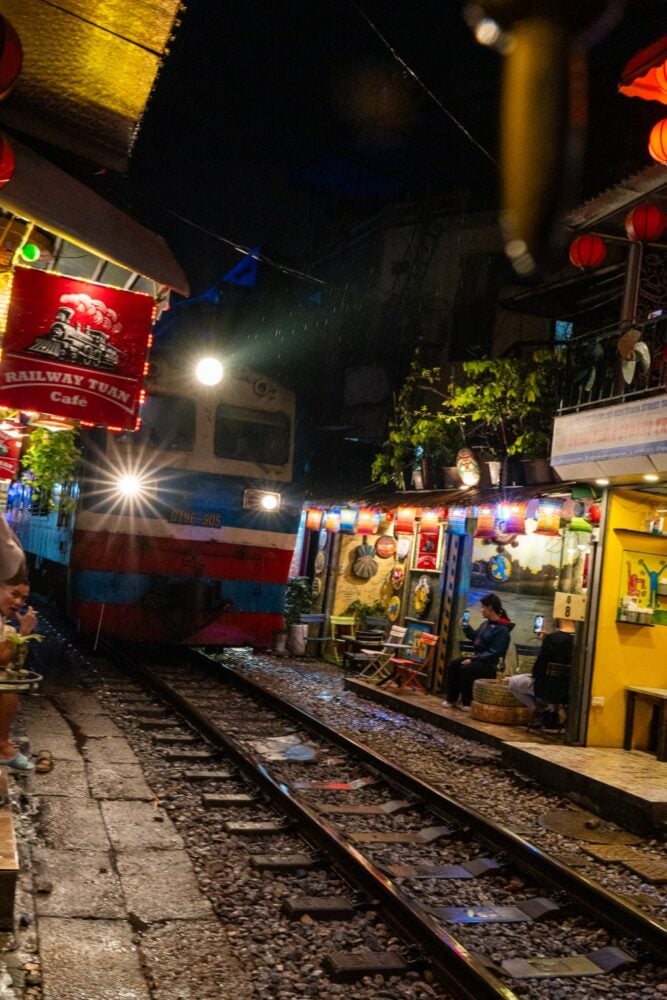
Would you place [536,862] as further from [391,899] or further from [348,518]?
[348,518]

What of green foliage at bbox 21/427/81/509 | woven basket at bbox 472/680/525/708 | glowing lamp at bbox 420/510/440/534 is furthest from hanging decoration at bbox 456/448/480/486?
green foliage at bbox 21/427/81/509

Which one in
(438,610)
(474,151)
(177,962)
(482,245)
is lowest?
(177,962)

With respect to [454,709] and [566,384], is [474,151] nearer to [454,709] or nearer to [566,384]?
[566,384]

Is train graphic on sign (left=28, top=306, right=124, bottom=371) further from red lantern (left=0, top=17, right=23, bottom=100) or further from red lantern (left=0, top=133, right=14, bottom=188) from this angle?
red lantern (left=0, top=17, right=23, bottom=100)

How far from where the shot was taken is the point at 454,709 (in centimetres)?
1227

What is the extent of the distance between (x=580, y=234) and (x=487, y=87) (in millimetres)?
9737

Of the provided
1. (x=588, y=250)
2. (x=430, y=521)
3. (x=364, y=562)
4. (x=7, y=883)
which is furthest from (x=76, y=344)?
(x=364, y=562)

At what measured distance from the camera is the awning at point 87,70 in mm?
5336

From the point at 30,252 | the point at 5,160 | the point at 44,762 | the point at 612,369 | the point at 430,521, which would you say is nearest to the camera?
the point at 5,160

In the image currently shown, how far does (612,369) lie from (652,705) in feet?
13.5

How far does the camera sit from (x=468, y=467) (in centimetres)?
1290

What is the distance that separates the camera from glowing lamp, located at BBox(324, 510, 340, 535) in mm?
16625

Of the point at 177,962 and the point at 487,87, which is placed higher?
the point at 487,87

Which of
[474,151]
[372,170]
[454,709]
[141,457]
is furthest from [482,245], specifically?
[454,709]
